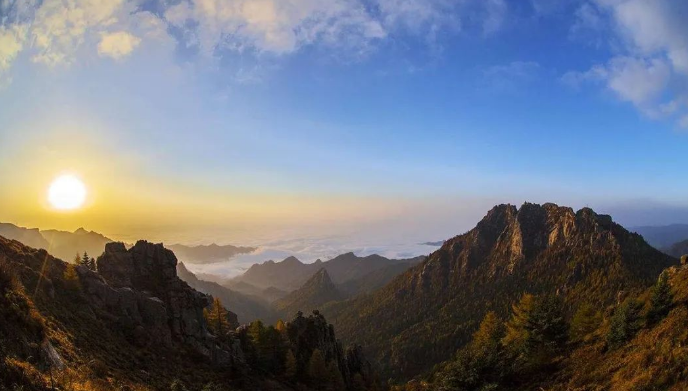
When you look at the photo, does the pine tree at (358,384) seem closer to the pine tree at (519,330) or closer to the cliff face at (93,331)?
the cliff face at (93,331)

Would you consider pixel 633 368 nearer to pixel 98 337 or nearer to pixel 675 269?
pixel 675 269

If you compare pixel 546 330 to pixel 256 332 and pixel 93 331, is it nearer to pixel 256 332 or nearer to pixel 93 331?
pixel 256 332

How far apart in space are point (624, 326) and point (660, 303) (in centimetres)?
578

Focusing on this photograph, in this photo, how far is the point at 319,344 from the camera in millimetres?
84375

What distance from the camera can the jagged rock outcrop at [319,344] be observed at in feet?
267

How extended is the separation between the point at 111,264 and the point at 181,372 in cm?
3333

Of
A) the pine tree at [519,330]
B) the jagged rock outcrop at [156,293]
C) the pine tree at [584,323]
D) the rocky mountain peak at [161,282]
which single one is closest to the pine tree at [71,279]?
the jagged rock outcrop at [156,293]

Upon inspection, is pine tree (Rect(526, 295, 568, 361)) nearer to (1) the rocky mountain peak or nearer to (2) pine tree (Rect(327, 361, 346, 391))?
(2) pine tree (Rect(327, 361, 346, 391))

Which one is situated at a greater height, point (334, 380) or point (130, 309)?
point (130, 309)

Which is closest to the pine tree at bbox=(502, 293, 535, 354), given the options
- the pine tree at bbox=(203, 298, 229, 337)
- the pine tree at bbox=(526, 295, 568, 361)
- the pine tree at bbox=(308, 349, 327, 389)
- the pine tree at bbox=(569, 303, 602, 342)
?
the pine tree at bbox=(526, 295, 568, 361)

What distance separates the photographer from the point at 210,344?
61375mm

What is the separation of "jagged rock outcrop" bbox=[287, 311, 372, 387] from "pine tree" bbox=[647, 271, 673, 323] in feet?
190

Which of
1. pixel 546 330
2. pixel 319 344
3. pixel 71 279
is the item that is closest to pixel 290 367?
pixel 319 344

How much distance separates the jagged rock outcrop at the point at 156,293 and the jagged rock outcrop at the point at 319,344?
21.3 meters
